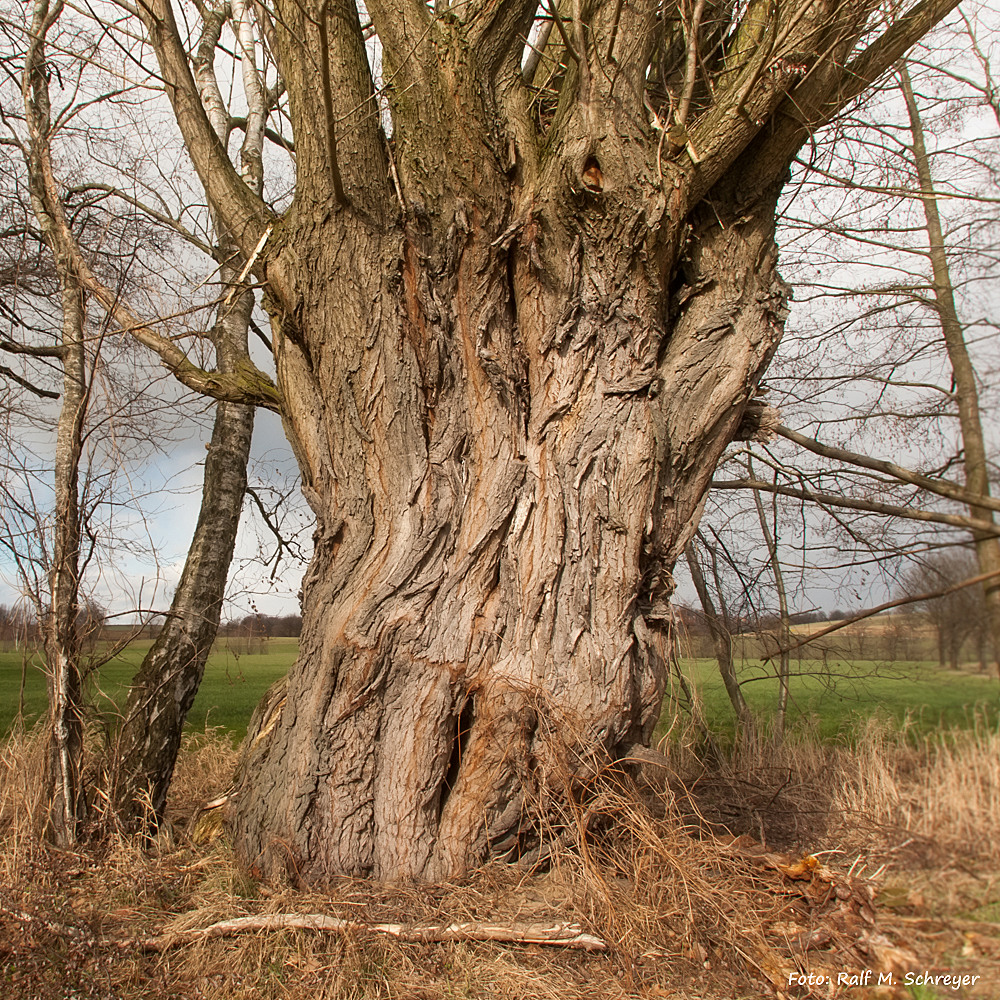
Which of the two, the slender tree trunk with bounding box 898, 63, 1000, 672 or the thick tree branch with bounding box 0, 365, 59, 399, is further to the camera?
the thick tree branch with bounding box 0, 365, 59, 399

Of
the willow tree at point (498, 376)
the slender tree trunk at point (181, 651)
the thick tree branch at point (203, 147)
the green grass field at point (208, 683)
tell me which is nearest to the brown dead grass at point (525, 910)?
the willow tree at point (498, 376)

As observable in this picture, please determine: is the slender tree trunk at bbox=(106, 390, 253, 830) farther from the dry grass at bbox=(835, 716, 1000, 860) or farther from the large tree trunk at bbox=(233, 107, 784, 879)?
the dry grass at bbox=(835, 716, 1000, 860)

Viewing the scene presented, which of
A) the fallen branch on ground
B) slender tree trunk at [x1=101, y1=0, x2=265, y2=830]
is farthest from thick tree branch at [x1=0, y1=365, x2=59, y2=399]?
the fallen branch on ground

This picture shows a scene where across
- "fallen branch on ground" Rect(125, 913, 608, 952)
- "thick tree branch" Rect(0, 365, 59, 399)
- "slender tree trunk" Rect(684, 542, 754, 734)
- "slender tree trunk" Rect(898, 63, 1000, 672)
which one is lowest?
"fallen branch on ground" Rect(125, 913, 608, 952)

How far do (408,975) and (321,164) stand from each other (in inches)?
136

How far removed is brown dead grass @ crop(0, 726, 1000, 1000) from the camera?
2004mm

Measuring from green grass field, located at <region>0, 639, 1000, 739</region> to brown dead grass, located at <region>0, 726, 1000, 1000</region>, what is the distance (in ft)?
0.61

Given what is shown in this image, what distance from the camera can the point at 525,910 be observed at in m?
2.67

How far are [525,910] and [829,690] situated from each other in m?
2.87

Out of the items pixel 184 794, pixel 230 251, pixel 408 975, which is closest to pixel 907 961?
pixel 408 975

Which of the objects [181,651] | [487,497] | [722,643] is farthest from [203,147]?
[722,643]

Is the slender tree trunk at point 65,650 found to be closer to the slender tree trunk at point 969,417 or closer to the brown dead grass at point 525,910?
the brown dead grass at point 525,910

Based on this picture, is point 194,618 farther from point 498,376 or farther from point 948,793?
point 948,793

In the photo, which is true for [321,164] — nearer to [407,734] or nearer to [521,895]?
[407,734]
